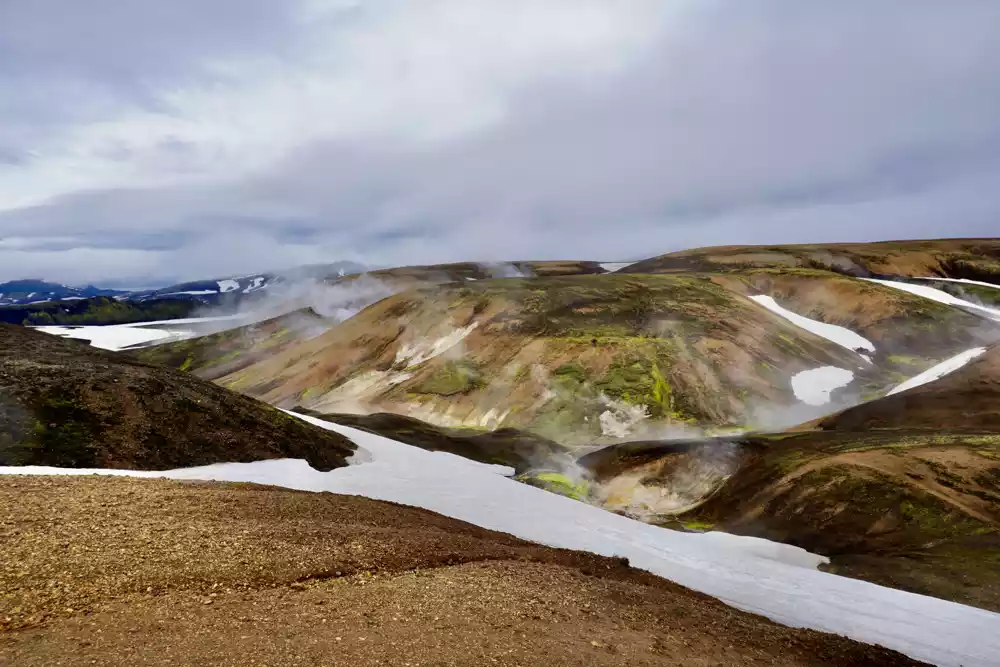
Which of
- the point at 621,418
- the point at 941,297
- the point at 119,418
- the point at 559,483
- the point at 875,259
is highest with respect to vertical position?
the point at 875,259

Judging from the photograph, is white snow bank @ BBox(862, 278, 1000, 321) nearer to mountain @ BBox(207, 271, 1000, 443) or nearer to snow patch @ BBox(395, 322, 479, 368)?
mountain @ BBox(207, 271, 1000, 443)

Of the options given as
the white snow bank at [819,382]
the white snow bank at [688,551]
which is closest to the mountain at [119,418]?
the white snow bank at [688,551]

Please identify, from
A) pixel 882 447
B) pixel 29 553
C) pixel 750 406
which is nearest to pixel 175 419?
pixel 29 553

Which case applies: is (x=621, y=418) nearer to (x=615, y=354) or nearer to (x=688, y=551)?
(x=615, y=354)

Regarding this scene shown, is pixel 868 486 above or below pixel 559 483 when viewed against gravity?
above

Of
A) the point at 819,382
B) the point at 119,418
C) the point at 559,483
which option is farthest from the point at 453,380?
the point at 119,418
